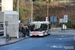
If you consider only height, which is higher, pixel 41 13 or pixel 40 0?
pixel 40 0

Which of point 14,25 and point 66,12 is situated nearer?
point 14,25

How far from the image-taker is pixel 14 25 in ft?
101

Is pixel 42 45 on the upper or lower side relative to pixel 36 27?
lower

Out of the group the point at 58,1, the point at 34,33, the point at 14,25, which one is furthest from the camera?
the point at 58,1

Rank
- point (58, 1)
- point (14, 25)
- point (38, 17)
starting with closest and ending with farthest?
point (14, 25) → point (38, 17) → point (58, 1)

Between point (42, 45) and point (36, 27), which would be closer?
point (42, 45)

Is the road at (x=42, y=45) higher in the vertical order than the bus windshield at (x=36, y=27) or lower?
lower

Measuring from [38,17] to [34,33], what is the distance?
70.3 m

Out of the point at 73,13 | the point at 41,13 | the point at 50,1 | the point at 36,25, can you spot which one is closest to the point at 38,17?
the point at 41,13

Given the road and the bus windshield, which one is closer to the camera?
the road

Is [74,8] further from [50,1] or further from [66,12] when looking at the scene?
[50,1]

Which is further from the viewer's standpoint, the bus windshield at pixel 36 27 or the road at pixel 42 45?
the bus windshield at pixel 36 27

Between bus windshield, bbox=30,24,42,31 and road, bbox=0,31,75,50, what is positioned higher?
bus windshield, bbox=30,24,42,31

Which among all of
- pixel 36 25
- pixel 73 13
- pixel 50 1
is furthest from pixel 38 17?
pixel 36 25
